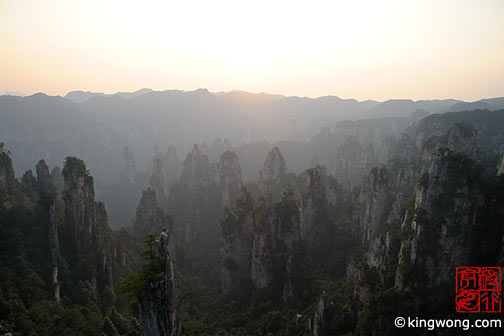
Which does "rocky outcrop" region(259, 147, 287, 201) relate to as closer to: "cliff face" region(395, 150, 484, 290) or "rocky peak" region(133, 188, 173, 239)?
"rocky peak" region(133, 188, 173, 239)

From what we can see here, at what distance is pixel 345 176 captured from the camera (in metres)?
106

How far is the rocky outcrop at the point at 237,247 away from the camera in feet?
154

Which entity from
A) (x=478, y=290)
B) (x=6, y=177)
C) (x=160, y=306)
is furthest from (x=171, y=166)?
(x=478, y=290)

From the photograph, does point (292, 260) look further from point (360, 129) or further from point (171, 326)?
point (360, 129)

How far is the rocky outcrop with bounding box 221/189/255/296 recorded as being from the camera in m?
46.8

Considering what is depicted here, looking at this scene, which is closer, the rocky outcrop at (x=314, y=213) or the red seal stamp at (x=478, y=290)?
the red seal stamp at (x=478, y=290)

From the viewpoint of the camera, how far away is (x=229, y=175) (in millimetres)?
86250

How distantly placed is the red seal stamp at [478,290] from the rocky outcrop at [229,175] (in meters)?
63.7

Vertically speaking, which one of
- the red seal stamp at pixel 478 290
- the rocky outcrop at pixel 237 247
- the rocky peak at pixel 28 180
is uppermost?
the rocky peak at pixel 28 180

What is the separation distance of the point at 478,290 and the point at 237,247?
3250 centimetres

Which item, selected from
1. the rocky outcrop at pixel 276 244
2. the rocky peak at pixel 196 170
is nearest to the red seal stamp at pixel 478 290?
the rocky outcrop at pixel 276 244

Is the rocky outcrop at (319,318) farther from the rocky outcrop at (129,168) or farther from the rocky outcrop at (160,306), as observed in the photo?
the rocky outcrop at (129,168)

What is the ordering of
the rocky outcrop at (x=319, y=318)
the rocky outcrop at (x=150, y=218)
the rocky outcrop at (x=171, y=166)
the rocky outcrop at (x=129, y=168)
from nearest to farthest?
the rocky outcrop at (x=319, y=318), the rocky outcrop at (x=150, y=218), the rocky outcrop at (x=129, y=168), the rocky outcrop at (x=171, y=166)

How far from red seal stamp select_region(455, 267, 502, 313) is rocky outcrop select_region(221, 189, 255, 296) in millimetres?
29415
